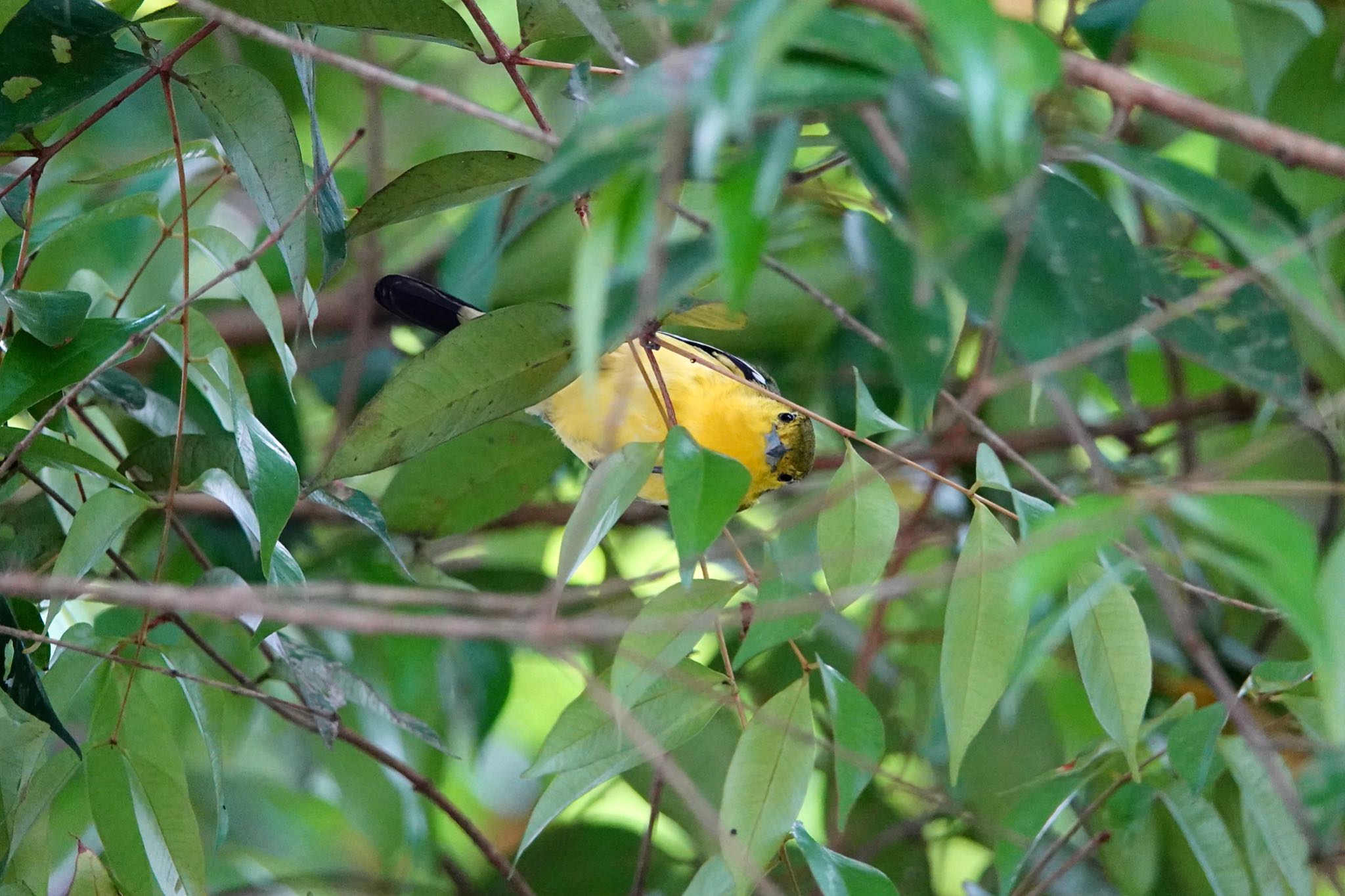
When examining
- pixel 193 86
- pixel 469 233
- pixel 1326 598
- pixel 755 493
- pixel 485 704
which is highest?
pixel 193 86

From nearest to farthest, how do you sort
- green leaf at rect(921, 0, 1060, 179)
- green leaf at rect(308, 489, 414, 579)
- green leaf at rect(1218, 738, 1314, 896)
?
1. green leaf at rect(921, 0, 1060, 179)
2. green leaf at rect(1218, 738, 1314, 896)
3. green leaf at rect(308, 489, 414, 579)

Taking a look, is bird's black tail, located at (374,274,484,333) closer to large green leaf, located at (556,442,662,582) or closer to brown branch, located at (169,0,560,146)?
large green leaf, located at (556,442,662,582)

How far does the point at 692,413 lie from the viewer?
1.78 meters

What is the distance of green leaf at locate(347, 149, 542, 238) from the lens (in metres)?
0.94

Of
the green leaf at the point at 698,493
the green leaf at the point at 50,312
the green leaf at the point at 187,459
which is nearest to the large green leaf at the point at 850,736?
the green leaf at the point at 698,493

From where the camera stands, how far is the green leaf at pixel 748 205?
1.73 feet

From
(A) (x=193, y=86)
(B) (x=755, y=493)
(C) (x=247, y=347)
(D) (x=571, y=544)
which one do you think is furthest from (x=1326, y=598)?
(C) (x=247, y=347)

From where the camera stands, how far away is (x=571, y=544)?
2.72 ft

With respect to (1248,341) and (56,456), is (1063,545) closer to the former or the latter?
(1248,341)

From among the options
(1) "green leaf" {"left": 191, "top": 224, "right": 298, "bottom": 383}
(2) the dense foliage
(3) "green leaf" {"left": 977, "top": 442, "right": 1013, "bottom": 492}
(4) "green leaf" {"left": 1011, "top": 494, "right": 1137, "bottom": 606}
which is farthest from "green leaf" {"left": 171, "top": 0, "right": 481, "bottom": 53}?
(4) "green leaf" {"left": 1011, "top": 494, "right": 1137, "bottom": 606}

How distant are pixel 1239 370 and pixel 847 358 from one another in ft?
3.70

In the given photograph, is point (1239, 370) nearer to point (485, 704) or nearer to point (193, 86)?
point (193, 86)

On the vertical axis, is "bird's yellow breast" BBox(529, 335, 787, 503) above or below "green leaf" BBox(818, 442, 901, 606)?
below

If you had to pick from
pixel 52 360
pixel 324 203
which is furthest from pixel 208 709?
pixel 324 203
